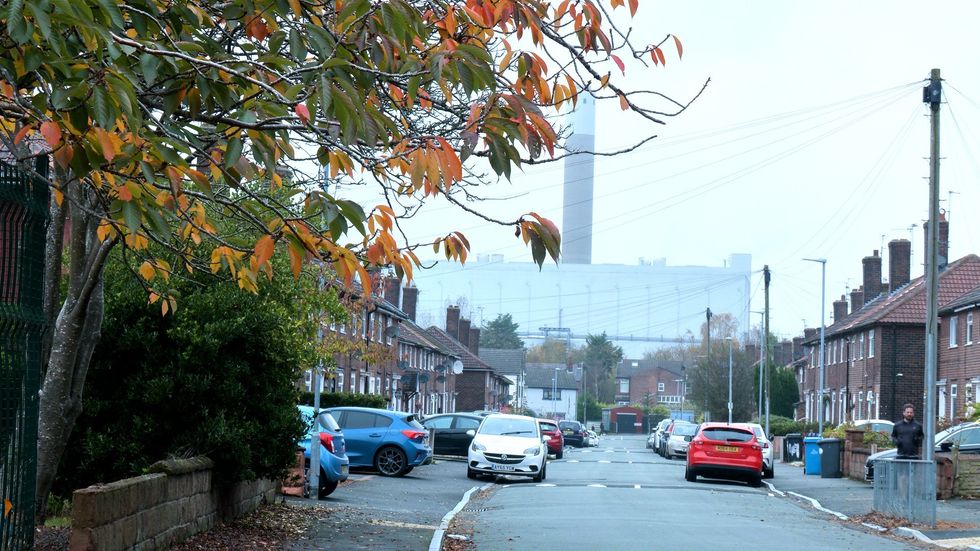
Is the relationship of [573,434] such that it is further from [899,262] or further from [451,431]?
[451,431]

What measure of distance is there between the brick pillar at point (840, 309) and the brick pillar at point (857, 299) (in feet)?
16.3

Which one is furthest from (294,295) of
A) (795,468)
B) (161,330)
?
(795,468)

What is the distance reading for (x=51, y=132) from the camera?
207 inches

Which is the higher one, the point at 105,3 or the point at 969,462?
the point at 105,3

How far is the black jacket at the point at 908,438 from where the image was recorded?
72.2 ft

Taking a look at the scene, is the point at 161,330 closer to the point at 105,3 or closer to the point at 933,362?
the point at 105,3

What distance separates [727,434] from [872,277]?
40.2 m

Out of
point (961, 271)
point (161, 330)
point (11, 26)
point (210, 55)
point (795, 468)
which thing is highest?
point (961, 271)

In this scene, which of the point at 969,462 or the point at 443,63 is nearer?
the point at 443,63

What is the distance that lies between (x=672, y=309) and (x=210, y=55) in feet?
509

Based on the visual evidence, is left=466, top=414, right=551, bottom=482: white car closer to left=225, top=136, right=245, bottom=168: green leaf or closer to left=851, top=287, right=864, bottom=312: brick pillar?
left=225, top=136, right=245, bottom=168: green leaf

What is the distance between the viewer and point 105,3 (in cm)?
503

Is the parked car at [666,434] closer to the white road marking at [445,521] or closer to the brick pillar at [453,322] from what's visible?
the white road marking at [445,521]

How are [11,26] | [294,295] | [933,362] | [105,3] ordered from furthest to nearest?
[294,295]
[933,362]
[105,3]
[11,26]
